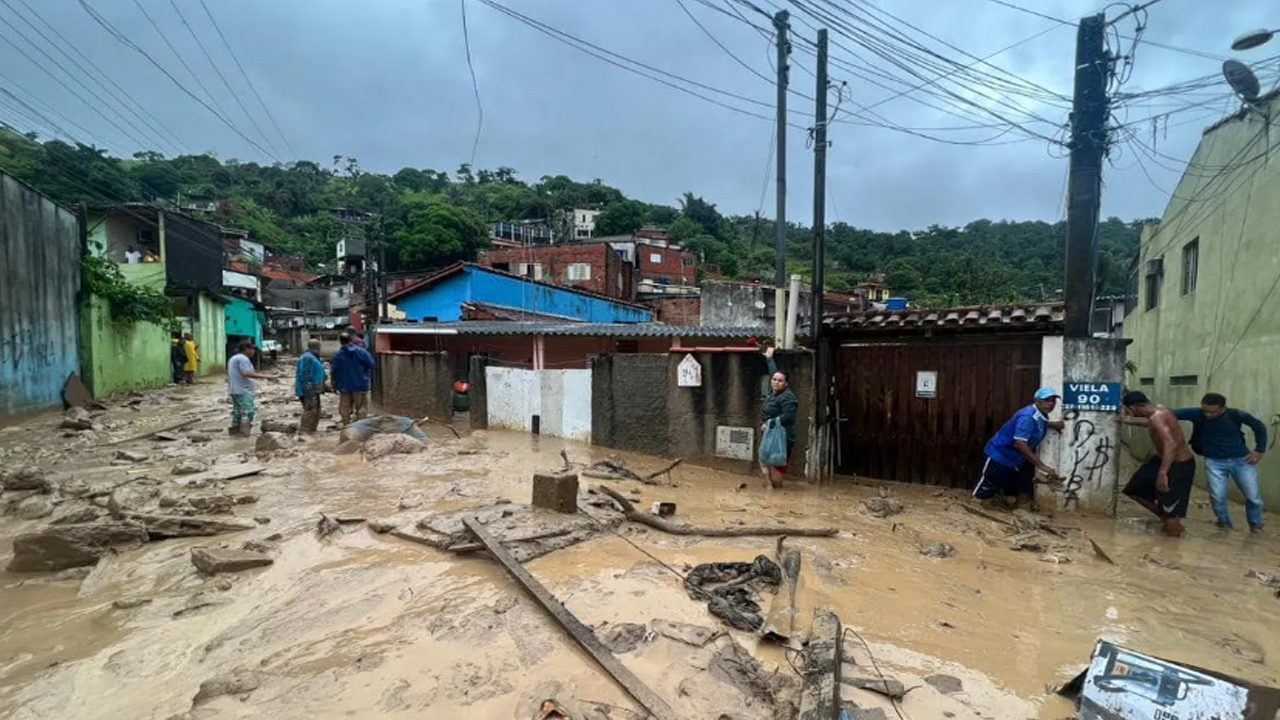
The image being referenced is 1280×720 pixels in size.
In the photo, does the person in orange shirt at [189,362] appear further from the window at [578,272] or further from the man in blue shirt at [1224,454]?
the man in blue shirt at [1224,454]

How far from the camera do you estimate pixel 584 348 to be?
Answer: 17.3 m

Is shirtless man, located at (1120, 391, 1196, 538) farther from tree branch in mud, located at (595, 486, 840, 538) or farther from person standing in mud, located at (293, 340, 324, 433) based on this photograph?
person standing in mud, located at (293, 340, 324, 433)

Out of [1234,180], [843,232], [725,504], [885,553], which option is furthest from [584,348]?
[843,232]

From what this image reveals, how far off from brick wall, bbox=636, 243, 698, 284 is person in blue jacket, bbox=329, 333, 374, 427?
119 feet

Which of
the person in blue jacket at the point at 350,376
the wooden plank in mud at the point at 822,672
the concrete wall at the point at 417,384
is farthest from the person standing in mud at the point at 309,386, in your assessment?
the wooden plank in mud at the point at 822,672

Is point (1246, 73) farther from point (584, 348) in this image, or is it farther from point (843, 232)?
point (843, 232)

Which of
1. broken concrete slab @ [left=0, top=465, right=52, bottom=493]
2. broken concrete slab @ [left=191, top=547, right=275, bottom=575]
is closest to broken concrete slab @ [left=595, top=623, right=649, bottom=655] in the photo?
broken concrete slab @ [left=191, top=547, right=275, bottom=575]

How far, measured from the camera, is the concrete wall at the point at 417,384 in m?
15.2

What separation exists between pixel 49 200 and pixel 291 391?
9.82 meters

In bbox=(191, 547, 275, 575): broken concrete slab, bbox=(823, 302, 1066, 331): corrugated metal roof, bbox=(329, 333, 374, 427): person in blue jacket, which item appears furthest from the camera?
bbox=(329, 333, 374, 427): person in blue jacket

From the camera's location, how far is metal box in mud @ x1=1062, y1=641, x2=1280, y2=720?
2463 mm

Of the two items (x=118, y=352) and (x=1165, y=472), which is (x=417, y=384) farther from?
(x=1165, y=472)

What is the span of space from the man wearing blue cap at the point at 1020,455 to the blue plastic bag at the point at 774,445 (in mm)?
2385

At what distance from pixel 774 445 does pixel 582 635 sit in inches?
204
